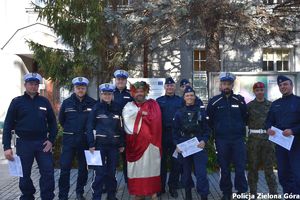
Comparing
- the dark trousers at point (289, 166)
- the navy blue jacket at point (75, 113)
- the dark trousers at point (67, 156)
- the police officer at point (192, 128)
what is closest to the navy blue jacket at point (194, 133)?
the police officer at point (192, 128)

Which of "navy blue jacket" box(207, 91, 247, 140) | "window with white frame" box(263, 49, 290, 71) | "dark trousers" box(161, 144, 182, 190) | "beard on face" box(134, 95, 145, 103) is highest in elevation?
"window with white frame" box(263, 49, 290, 71)

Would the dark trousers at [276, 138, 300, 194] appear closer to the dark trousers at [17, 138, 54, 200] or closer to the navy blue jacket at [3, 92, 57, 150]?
the dark trousers at [17, 138, 54, 200]

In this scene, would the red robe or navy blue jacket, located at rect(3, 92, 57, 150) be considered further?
the red robe

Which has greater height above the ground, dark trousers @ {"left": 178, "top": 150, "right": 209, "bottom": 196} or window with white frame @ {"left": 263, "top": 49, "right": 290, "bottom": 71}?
window with white frame @ {"left": 263, "top": 49, "right": 290, "bottom": 71}

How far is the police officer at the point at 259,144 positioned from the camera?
7832 mm

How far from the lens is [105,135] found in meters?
7.71

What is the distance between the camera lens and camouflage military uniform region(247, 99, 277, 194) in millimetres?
7836

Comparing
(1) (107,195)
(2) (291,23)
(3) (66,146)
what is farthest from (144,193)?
(2) (291,23)

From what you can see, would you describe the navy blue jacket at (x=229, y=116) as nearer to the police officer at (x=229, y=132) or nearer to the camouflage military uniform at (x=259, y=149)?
the police officer at (x=229, y=132)

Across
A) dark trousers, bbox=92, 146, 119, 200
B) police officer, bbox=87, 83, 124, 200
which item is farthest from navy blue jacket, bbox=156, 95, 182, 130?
A: dark trousers, bbox=92, 146, 119, 200

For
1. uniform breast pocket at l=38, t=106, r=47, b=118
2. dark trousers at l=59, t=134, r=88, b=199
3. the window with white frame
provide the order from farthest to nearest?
the window with white frame → dark trousers at l=59, t=134, r=88, b=199 → uniform breast pocket at l=38, t=106, r=47, b=118

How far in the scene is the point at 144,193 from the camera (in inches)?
305

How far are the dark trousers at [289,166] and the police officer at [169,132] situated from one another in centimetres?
197

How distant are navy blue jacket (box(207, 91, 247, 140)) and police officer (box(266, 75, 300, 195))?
0.48m
